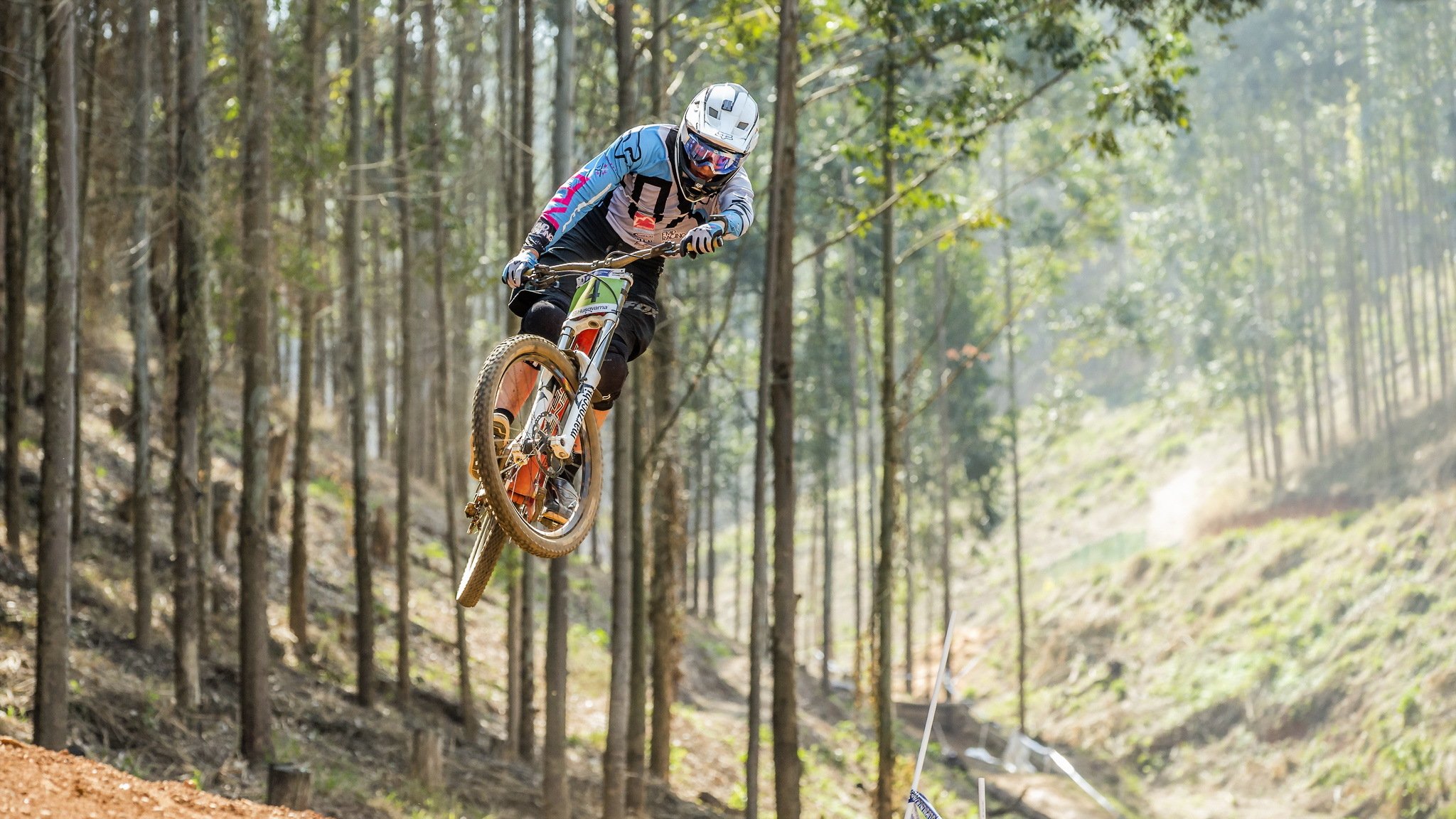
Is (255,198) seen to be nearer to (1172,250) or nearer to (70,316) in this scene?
(70,316)

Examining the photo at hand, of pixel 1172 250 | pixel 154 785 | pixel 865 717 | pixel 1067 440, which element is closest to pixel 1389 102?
pixel 1172 250

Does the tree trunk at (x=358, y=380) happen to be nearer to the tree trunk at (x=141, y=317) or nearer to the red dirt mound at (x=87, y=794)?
the tree trunk at (x=141, y=317)

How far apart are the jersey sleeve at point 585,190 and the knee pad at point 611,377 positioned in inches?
26.9

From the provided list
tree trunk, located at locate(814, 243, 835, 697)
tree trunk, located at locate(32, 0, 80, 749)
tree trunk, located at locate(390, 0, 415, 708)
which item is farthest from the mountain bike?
tree trunk, located at locate(814, 243, 835, 697)

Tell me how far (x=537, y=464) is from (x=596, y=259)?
1.26 metres

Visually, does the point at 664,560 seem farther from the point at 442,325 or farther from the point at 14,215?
the point at 14,215

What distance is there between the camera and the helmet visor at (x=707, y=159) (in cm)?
688

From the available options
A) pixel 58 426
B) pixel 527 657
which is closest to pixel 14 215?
pixel 58 426

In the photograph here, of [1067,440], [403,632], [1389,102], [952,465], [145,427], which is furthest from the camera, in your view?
[1067,440]

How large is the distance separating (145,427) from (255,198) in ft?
9.34

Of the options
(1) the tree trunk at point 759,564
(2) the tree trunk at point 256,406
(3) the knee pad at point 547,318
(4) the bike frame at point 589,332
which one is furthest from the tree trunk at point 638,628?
(4) the bike frame at point 589,332

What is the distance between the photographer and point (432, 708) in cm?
1842

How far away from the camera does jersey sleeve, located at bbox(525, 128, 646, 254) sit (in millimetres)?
7133

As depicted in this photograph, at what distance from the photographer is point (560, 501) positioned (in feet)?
23.9
